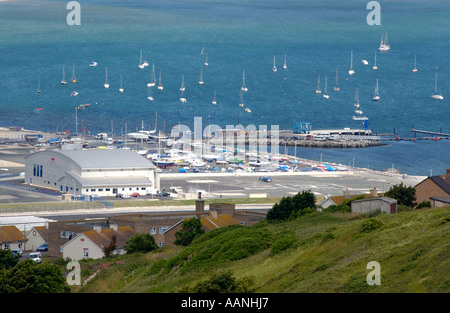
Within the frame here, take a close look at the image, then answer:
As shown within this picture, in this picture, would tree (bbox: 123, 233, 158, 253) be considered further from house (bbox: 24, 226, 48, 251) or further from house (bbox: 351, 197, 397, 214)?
house (bbox: 24, 226, 48, 251)

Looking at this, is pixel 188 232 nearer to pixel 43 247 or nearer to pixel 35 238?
pixel 43 247

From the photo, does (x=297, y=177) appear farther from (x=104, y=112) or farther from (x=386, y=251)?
(x=104, y=112)

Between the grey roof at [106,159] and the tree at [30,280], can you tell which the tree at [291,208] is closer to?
the tree at [30,280]

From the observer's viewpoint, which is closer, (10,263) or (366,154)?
(10,263)

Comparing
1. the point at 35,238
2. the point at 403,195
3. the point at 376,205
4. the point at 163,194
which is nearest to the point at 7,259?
the point at 35,238
